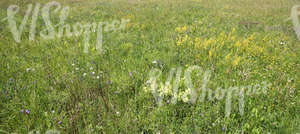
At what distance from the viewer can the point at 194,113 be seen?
2770 mm

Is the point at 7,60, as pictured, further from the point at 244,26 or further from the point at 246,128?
the point at 244,26

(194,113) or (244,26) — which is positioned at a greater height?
(244,26)

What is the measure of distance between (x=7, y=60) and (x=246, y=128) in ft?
15.9

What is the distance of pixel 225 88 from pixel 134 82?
5.27ft

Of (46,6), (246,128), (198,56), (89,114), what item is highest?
(46,6)

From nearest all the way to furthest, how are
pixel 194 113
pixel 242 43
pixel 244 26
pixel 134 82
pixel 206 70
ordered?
pixel 194 113
pixel 134 82
pixel 206 70
pixel 242 43
pixel 244 26

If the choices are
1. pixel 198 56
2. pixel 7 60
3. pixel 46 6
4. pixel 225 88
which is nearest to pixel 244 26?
pixel 198 56

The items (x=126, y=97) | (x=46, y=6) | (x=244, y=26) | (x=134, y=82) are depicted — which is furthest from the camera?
(x=46, y=6)

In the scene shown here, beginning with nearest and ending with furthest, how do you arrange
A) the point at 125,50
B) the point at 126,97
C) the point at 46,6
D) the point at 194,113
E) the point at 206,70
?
the point at 194,113 → the point at 126,97 → the point at 206,70 → the point at 125,50 → the point at 46,6

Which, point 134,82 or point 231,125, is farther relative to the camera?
point 134,82

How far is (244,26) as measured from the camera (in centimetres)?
786

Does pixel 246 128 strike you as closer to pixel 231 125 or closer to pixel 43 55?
pixel 231 125

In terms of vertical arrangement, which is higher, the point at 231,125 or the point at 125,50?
the point at 125,50

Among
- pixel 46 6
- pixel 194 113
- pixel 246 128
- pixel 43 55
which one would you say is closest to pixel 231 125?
pixel 246 128
